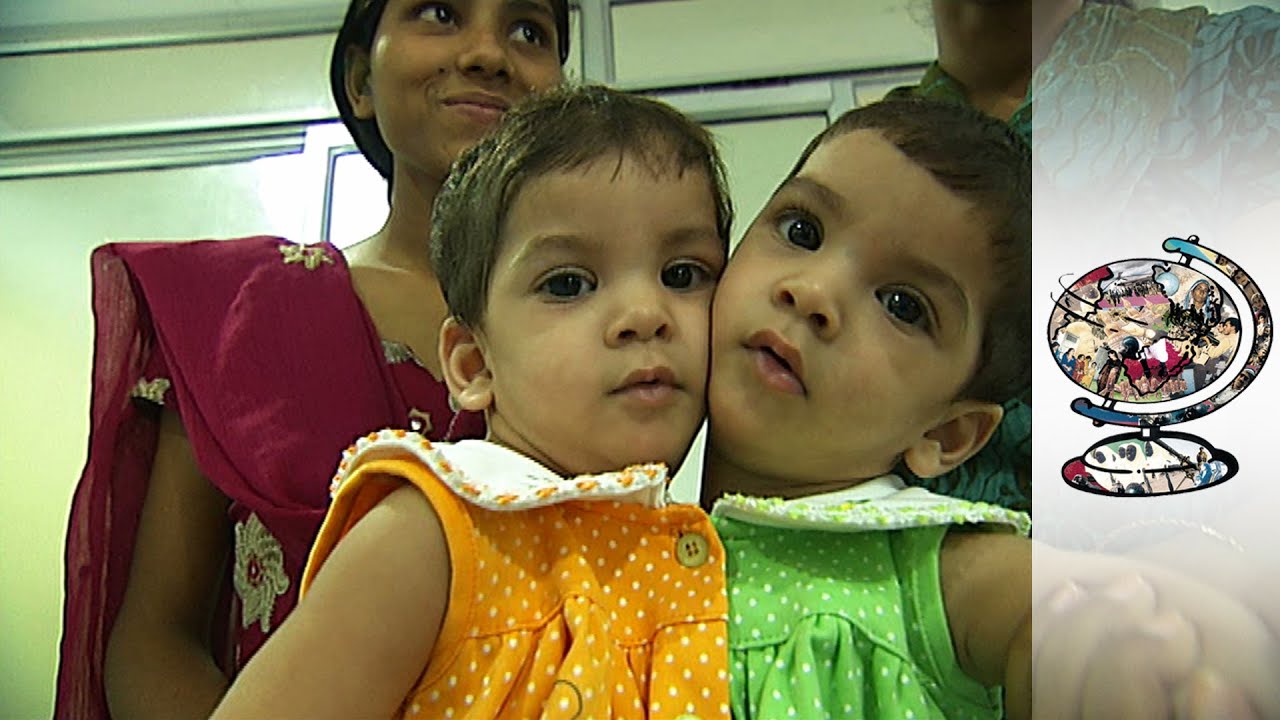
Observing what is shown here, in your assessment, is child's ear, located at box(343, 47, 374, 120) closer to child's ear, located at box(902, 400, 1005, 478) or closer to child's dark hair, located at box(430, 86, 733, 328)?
child's dark hair, located at box(430, 86, 733, 328)

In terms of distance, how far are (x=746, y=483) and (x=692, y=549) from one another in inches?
2.8

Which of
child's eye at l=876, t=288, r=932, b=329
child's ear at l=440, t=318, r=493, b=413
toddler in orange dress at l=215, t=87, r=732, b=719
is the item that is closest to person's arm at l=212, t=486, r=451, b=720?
toddler in orange dress at l=215, t=87, r=732, b=719

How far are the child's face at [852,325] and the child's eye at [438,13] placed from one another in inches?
17.9

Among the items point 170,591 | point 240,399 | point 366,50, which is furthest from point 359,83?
point 170,591

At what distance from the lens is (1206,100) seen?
1.53ft

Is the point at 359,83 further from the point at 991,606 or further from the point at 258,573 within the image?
the point at 991,606

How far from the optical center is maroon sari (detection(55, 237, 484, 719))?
734mm

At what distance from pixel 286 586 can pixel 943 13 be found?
56cm

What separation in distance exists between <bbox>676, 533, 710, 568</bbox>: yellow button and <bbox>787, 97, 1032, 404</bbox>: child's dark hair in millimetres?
143

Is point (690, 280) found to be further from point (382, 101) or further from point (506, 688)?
point (382, 101)

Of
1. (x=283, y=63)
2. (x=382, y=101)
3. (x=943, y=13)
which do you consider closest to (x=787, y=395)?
(x=943, y=13)

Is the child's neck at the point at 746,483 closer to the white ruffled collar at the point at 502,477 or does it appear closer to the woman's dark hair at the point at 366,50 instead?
the white ruffled collar at the point at 502,477

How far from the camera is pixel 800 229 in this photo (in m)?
0.52

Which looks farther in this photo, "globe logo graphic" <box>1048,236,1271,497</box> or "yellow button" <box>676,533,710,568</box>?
"yellow button" <box>676,533,710,568</box>
